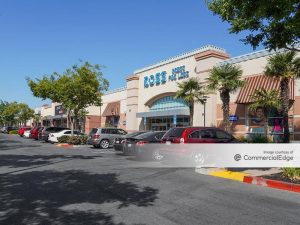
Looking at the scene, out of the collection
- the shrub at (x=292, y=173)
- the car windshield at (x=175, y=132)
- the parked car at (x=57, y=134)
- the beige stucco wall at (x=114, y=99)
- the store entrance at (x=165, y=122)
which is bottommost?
the shrub at (x=292, y=173)

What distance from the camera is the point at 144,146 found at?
17688mm

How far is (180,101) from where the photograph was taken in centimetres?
3509

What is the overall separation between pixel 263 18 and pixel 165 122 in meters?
27.4

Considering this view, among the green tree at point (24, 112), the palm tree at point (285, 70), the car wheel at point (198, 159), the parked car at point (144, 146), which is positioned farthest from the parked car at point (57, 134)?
the green tree at point (24, 112)

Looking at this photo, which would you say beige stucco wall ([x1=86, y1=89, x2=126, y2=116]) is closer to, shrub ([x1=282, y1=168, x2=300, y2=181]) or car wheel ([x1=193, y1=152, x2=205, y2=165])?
car wheel ([x1=193, y1=152, x2=205, y2=165])

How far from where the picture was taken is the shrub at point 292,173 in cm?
1044

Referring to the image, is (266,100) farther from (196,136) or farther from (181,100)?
(181,100)

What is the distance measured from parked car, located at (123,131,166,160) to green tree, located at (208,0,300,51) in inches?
311

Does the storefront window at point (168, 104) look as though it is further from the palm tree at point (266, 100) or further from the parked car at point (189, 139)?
the parked car at point (189, 139)

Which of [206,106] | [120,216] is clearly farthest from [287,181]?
[206,106]

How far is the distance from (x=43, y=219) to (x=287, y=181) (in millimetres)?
6968

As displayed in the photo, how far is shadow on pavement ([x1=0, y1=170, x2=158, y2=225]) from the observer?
6629 mm

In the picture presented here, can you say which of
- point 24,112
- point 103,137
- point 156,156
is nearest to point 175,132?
point 156,156

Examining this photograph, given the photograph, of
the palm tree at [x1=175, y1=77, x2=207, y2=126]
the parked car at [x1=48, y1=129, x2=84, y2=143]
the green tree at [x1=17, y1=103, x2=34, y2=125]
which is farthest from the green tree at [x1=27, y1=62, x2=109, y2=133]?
the green tree at [x1=17, y1=103, x2=34, y2=125]
